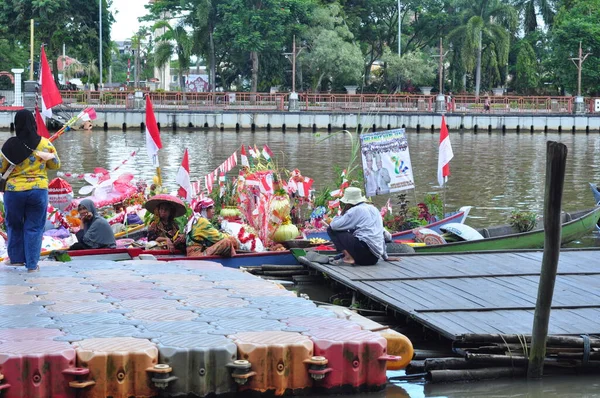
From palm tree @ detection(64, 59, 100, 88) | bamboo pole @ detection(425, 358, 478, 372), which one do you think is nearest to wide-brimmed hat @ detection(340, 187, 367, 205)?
bamboo pole @ detection(425, 358, 478, 372)

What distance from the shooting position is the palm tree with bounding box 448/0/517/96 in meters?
63.6

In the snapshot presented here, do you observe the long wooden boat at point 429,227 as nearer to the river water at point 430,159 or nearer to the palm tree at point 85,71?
the river water at point 430,159

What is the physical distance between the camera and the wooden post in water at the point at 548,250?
8289mm

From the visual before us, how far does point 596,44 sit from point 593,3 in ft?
15.0

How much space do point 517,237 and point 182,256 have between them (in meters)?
5.63

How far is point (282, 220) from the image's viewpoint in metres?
14.4

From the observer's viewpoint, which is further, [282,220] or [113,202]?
[113,202]

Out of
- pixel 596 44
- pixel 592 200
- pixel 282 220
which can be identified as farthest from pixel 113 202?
pixel 596 44

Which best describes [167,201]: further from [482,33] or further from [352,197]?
[482,33]

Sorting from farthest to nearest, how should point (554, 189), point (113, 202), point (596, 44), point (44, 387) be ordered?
1. point (596, 44)
2. point (113, 202)
3. point (554, 189)
4. point (44, 387)

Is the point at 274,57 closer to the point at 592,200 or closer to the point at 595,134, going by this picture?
the point at 595,134

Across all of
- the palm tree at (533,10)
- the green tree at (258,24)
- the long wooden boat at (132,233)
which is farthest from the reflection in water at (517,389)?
the palm tree at (533,10)

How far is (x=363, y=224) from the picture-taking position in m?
11.8

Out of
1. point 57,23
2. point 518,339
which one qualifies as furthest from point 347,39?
point 518,339
